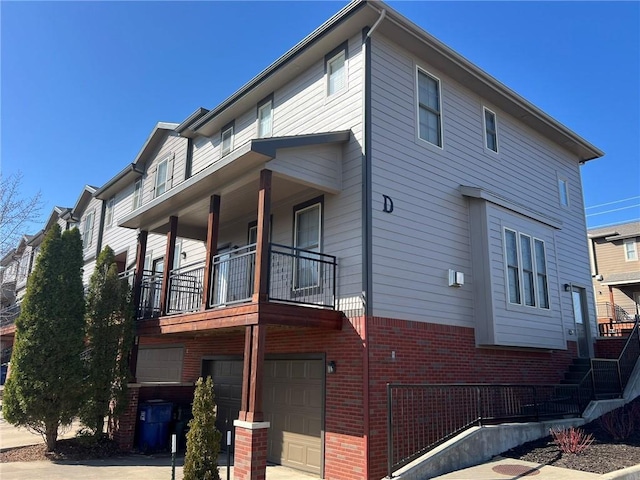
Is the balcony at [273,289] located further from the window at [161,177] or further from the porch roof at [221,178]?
the window at [161,177]

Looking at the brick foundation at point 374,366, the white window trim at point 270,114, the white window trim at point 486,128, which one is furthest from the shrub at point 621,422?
the white window trim at point 270,114

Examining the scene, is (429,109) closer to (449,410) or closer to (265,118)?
(265,118)

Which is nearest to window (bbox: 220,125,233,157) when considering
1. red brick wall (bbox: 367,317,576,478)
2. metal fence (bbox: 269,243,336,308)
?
metal fence (bbox: 269,243,336,308)

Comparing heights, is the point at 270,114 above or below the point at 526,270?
above

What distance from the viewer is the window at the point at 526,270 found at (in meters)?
11.9

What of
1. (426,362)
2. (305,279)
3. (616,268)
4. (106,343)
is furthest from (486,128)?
(616,268)

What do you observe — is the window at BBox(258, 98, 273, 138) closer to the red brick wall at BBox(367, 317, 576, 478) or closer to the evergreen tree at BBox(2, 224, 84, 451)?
the evergreen tree at BBox(2, 224, 84, 451)

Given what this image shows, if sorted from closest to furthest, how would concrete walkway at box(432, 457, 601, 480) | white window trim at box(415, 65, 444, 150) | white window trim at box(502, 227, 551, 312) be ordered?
concrete walkway at box(432, 457, 601, 480), white window trim at box(415, 65, 444, 150), white window trim at box(502, 227, 551, 312)

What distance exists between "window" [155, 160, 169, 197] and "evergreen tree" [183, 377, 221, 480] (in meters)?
11.3

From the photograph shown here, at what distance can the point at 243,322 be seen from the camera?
28.1 ft

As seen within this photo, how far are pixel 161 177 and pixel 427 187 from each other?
10.8 metres

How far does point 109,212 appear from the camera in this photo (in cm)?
2194

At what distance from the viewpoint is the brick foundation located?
28.2ft

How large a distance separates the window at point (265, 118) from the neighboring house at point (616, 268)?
21.9 meters
